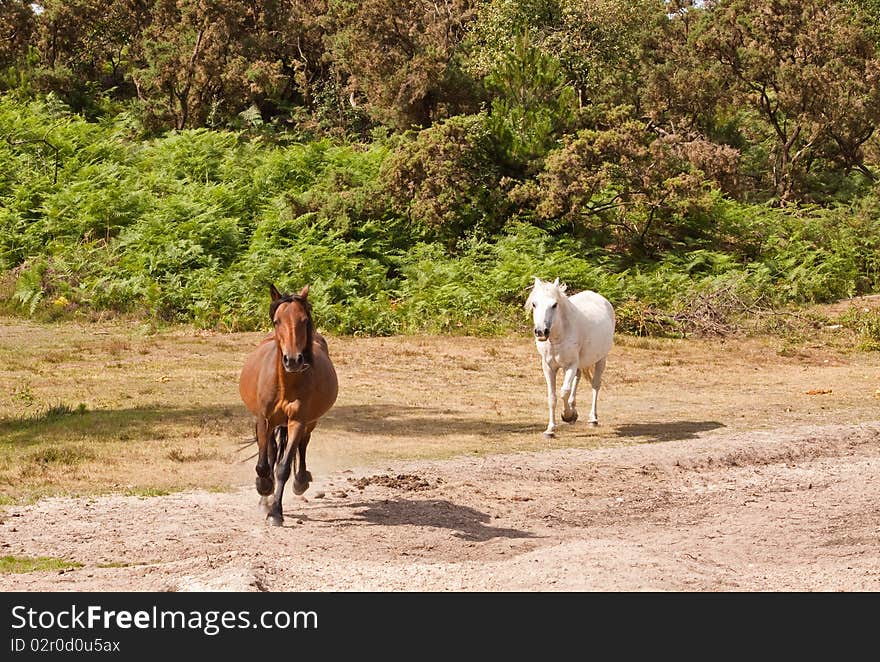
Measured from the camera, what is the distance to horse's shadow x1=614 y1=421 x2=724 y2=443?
16.4m

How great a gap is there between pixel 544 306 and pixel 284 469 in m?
5.74

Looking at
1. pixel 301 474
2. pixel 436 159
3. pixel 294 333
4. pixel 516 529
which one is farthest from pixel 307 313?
pixel 436 159

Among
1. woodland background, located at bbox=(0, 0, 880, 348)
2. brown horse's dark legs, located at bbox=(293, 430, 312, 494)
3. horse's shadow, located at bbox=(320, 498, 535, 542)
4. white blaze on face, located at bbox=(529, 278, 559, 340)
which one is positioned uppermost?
woodland background, located at bbox=(0, 0, 880, 348)

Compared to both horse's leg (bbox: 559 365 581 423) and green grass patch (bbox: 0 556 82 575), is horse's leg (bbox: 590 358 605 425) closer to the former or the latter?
horse's leg (bbox: 559 365 581 423)

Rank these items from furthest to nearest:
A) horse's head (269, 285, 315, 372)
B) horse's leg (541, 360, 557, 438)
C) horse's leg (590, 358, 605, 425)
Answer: horse's leg (590, 358, 605, 425)
horse's leg (541, 360, 557, 438)
horse's head (269, 285, 315, 372)

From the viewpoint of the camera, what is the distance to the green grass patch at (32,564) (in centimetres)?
920

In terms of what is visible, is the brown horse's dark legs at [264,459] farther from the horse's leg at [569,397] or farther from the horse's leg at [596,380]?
the horse's leg at [596,380]

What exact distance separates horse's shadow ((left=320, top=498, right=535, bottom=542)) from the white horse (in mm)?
3811

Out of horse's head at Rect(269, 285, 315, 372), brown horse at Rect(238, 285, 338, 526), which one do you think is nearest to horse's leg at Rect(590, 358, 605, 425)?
brown horse at Rect(238, 285, 338, 526)

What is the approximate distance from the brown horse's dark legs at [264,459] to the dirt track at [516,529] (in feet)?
1.26

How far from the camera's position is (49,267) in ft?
90.9
